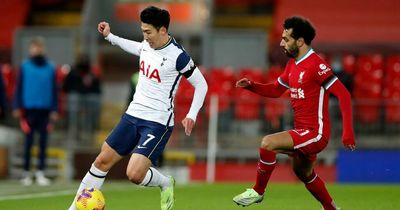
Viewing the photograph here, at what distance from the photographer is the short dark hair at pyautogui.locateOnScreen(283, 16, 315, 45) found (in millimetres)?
10156

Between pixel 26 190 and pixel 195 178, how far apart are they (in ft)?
15.5

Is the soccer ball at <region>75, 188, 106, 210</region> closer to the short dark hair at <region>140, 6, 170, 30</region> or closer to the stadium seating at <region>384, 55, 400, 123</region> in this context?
the short dark hair at <region>140, 6, 170, 30</region>

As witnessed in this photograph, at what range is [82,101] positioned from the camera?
1975 cm

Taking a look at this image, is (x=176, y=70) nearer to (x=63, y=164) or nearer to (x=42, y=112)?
(x=42, y=112)

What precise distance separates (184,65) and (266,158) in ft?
3.85

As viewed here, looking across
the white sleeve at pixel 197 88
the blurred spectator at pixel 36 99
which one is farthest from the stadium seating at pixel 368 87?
the white sleeve at pixel 197 88

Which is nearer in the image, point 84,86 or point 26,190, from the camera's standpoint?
point 26,190

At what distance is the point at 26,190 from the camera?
15.1 meters

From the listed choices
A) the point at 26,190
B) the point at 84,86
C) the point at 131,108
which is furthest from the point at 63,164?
the point at 131,108

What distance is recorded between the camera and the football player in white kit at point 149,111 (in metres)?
9.73

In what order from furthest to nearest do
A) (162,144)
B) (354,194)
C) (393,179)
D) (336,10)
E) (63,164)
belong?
(336,10) → (63,164) → (393,179) → (354,194) → (162,144)

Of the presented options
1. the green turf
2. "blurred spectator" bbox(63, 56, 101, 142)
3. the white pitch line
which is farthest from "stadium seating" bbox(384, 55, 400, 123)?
the white pitch line

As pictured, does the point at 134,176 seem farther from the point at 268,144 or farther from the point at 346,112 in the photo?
the point at 346,112

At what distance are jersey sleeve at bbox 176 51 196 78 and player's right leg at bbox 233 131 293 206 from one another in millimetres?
957
